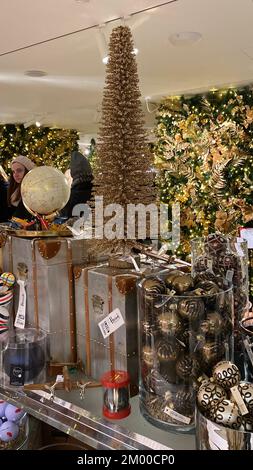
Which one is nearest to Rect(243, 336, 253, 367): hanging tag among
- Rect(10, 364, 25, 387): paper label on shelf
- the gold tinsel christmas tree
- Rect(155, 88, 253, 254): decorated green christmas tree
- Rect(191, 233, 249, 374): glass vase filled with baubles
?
Rect(191, 233, 249, 374): glass vase filled with baubles

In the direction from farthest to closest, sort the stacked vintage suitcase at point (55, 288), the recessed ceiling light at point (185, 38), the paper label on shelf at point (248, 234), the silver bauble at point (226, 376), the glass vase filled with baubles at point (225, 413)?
the paper label on shelf at point (248, 234) < the recessed ceiling light at point (185, 38) < the stacked vintage suitcase at point (55, 288) < the silver bauble at point (226, 376) < the glass vase filled with baubles at point (225, 413)

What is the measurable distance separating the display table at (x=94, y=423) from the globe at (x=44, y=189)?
2.02ft

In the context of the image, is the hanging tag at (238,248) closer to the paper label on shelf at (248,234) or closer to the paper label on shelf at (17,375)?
the paper label on shelf at (17,375)

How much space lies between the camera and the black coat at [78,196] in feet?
8.01

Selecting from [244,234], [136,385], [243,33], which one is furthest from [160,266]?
[244,234]

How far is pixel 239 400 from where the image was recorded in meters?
0.85

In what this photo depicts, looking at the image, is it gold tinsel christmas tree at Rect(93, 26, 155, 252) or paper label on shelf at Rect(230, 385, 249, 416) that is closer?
paper label on shelf at Rect(230, 385, 249, 416)

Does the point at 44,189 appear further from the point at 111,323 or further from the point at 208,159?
the point at 208,159

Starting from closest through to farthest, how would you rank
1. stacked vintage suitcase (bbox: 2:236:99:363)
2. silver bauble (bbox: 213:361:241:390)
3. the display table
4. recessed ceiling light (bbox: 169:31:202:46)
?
silver bauble (bbox: 213:361:241:390), the display table, stacked vintage suitcase (bbox: 2:236:99:363), recessed ceiling light (bbox: 169:31:202:46)

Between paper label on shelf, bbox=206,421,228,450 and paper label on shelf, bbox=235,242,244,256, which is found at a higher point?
paper label on shelf, bbox=235,242,244,256

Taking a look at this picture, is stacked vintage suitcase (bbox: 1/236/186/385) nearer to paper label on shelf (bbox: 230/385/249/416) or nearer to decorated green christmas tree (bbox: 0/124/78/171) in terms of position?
paper label on shelf (bbox: 230/385/249/416)

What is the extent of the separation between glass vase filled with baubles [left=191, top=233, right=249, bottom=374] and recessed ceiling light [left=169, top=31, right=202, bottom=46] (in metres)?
2.13

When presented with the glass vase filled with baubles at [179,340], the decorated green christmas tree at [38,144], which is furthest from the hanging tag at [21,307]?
the decorated green christmas tree at [38,144]

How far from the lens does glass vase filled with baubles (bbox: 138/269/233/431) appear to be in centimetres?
104
